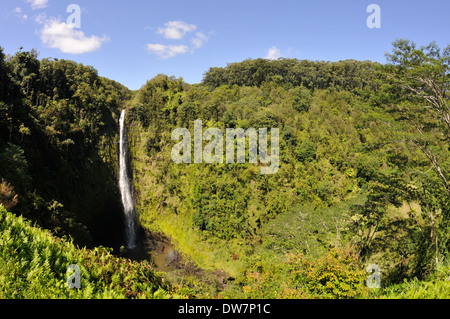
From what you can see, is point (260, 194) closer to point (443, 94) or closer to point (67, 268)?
point (443, 94)

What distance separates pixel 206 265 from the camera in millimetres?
23078

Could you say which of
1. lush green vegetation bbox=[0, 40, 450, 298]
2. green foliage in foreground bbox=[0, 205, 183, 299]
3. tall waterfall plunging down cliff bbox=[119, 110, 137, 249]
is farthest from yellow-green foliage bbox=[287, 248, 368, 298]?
tall waterfall plunging down cliff bbox=[119, 110, 137, 249]

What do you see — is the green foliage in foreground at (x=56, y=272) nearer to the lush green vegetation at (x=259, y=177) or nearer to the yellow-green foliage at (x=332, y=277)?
the lush green vegetation at (x=259, y=177)

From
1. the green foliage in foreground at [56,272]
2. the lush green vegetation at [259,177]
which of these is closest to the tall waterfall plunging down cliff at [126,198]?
the lush green vegetation at [259,177]

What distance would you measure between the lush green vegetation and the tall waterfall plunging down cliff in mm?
1156

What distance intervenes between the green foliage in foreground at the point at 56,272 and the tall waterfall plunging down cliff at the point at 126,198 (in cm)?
2549

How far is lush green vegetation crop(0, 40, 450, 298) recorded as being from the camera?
7117 mm

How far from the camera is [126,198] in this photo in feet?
97.8

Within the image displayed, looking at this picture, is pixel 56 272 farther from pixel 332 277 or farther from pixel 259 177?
pixel 259 177

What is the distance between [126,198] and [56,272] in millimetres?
27500

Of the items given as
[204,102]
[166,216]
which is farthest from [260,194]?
[204,102]

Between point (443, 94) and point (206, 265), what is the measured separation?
70.3 ft
